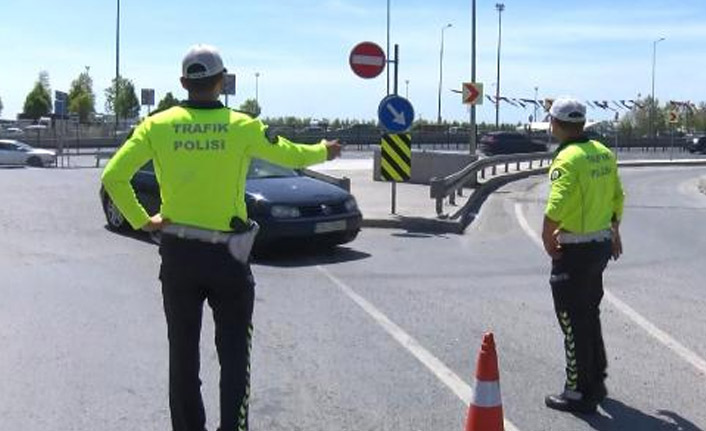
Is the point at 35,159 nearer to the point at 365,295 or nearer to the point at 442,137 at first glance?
the point at 365,295

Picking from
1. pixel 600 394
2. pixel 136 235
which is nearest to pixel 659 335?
pixel 600 394

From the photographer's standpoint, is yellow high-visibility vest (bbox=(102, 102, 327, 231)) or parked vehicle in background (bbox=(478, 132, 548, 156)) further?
parked vehicle in background (bbox=(478, 132, 548, 156))

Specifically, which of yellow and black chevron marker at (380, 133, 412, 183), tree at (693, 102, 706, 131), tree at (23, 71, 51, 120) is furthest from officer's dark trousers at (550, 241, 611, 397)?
tree at (693, 102, 706, 131)

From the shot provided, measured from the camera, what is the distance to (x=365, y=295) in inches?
365

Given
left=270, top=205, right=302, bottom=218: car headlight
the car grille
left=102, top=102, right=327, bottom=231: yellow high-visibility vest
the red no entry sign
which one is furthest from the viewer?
the red no entry sign

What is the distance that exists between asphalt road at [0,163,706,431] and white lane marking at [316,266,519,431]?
→ 2 centimetres

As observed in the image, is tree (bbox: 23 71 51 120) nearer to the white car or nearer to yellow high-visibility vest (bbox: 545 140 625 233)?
the white car

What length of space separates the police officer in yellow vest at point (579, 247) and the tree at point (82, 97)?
304 feet

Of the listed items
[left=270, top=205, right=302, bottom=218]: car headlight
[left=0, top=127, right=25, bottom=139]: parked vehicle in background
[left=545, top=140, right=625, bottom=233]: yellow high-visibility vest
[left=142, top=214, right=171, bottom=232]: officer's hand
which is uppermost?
[left=0, top=127, right=25, bottom=139]: parked vehicle in background

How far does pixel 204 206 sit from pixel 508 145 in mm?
52422

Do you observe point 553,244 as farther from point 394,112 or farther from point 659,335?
point 394,112

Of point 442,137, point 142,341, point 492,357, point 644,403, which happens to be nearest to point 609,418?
point 644,403

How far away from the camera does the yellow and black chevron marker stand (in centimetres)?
1644

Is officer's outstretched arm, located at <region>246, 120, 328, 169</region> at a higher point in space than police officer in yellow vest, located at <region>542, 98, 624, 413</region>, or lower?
higher
